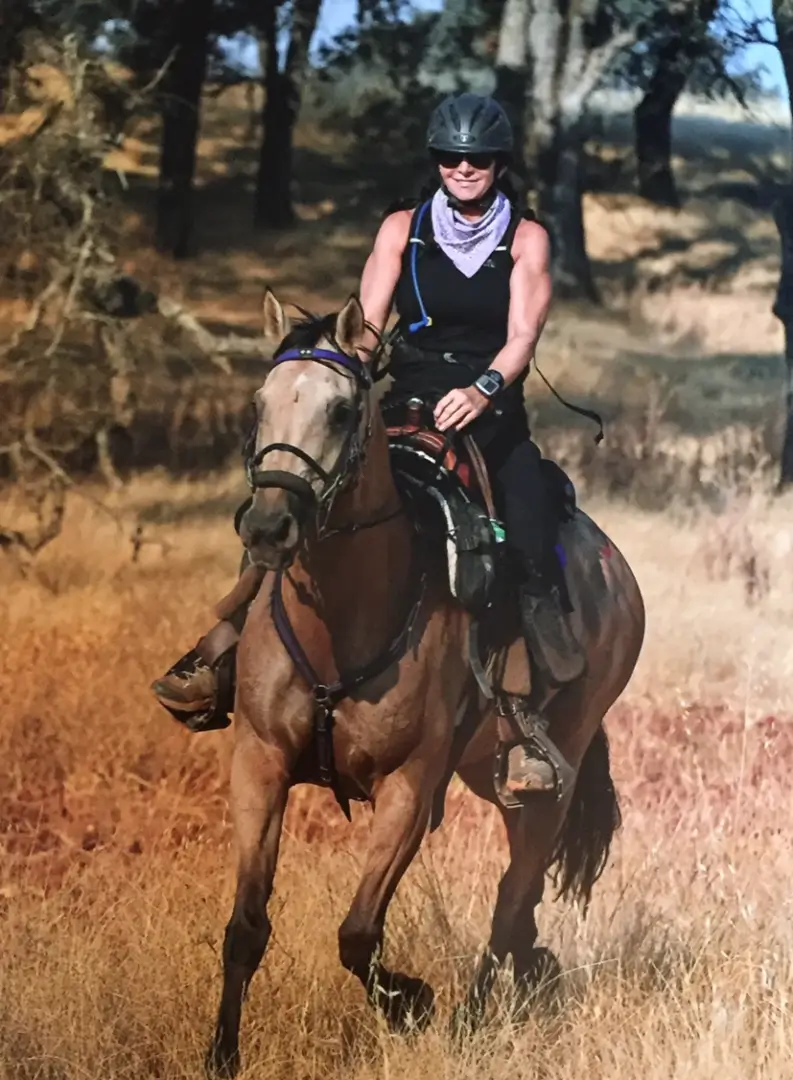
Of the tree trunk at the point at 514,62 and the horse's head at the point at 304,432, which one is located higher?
the tree trunk at the point at 514,62

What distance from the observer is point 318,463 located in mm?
2908

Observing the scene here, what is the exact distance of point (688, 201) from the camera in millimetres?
5332

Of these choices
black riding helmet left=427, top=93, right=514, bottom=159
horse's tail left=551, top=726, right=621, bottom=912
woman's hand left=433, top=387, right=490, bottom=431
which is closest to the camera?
woman's hand left=433, top=387, right=490, bottom=431

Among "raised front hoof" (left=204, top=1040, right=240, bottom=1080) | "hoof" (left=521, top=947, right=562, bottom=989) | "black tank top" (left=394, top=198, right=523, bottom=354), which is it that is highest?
"black tank top" (left=394, top=198, right=523, bottom=354)

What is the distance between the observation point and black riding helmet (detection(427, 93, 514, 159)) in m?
3.50

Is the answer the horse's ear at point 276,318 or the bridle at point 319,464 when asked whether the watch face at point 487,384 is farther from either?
the horse's ear at point 276,318

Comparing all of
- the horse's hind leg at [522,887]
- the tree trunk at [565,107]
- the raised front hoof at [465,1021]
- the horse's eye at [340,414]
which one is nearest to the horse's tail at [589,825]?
the horse's hind leg at [522,887]

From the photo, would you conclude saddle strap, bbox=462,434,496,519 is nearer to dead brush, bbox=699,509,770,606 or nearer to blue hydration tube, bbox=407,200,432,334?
blue hydration tube, bbox=407,200,432,334

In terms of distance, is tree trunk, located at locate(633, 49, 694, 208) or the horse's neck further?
tree trunk, located at locate(633, 49, 694, 208)

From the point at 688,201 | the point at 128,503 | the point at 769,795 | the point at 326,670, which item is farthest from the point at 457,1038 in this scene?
the point at 688,201

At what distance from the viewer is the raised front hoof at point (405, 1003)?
3408mm

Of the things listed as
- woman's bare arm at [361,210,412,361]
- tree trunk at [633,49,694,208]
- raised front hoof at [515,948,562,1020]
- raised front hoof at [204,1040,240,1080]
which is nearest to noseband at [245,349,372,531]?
woman's bare arm at [361,210,412,361]

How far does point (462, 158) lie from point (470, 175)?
4 centimetres

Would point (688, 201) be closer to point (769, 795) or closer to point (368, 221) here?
point (368, 221)
